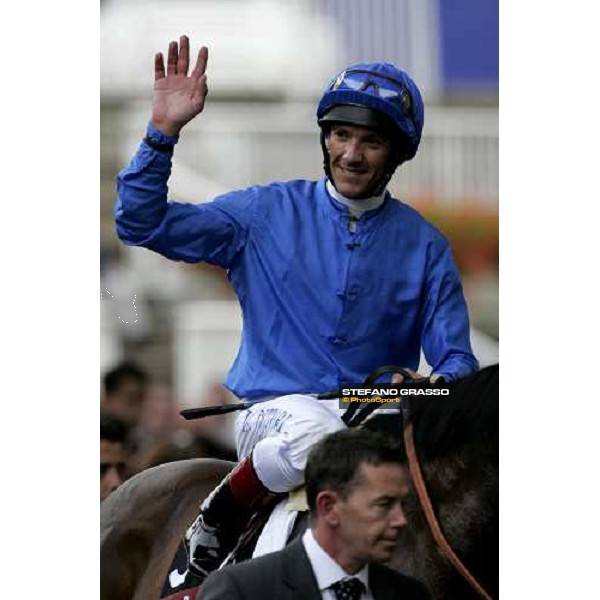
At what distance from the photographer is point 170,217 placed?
442 centimetres

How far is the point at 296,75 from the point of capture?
14.8 feet

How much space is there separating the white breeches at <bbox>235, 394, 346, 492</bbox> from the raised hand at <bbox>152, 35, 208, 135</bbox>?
87cm

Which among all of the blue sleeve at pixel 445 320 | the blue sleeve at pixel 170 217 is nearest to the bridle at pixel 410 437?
the blue sleeve at pixel 445 320

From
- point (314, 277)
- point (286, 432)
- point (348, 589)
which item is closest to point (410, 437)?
point (286, 432)

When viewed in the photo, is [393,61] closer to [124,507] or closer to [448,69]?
[448,69]

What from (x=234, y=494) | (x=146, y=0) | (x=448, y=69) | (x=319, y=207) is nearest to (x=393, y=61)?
(x=448, y=69)

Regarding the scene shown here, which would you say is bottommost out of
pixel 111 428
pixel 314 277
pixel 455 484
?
pixel 455 484

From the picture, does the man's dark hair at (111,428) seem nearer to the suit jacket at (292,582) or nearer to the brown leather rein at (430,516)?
the suit jacket at (292,582)

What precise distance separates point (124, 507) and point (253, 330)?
0.74m

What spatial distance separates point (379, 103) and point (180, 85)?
0.60m

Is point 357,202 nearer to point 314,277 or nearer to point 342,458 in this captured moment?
point 314,277

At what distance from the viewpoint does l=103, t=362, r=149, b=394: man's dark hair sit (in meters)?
4.52

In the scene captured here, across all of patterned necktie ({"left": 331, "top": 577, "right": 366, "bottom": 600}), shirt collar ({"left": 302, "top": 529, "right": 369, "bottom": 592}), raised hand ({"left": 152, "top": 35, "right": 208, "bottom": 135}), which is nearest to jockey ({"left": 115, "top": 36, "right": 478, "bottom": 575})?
raised hand ({"left": 152, "top": 35, "right": 208, "bottom": 135})
